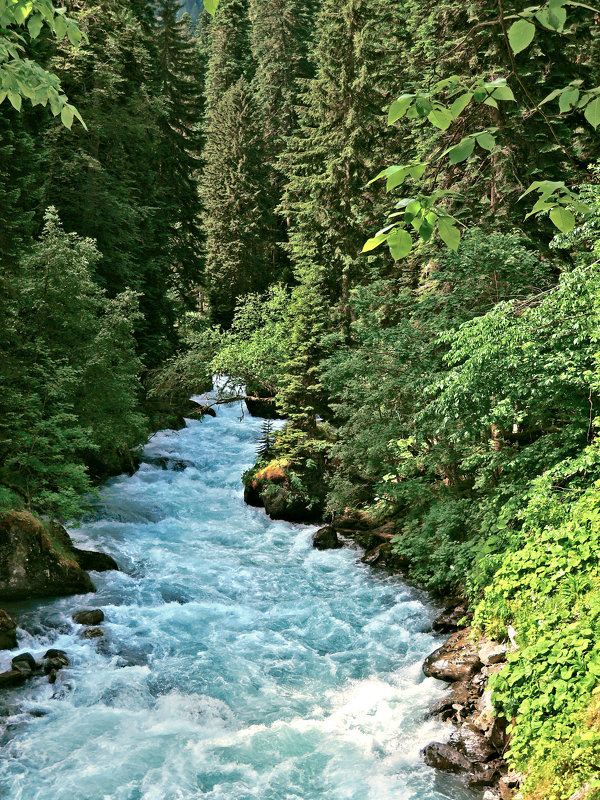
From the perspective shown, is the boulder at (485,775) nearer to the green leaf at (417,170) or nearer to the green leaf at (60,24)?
the green leaf at (417,170)

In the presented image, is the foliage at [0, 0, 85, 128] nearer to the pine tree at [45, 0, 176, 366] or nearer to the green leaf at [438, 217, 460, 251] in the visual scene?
the green leaf at [438, 217, 460, 251]

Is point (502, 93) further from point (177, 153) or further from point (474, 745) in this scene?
point (177, 153)

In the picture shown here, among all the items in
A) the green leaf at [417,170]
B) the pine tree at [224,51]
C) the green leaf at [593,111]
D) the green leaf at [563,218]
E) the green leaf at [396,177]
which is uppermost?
the pine tree at [224,51]

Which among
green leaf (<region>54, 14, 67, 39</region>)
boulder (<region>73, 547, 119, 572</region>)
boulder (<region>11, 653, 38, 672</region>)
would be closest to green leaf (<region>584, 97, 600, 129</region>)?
green leaf (<region>54, 14, 67, 39</region>)

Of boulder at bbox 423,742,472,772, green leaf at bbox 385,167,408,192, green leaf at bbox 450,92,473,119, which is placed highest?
green leaf at bbox 450,92,473,119

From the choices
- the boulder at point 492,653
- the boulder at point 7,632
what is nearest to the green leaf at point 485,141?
the boulder at point 492,653

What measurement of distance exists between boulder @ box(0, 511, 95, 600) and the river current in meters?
0.32

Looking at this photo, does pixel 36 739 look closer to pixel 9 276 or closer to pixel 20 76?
pixel 20 76

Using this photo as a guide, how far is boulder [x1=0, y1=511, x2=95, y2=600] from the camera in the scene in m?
10.2

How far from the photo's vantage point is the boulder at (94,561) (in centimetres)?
1167

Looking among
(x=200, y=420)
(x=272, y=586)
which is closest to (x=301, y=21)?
(x=200, y=420)

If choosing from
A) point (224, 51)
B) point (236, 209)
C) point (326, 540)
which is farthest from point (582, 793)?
point (224, 51)

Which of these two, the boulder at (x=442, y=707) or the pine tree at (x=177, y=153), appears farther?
the pine tree at (x=177, y=153)

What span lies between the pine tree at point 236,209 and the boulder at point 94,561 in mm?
21849
